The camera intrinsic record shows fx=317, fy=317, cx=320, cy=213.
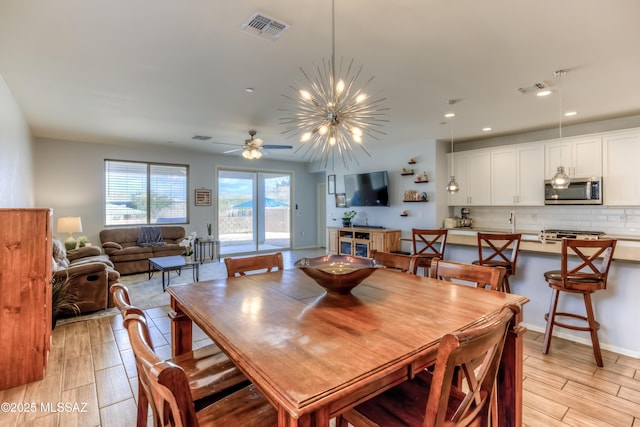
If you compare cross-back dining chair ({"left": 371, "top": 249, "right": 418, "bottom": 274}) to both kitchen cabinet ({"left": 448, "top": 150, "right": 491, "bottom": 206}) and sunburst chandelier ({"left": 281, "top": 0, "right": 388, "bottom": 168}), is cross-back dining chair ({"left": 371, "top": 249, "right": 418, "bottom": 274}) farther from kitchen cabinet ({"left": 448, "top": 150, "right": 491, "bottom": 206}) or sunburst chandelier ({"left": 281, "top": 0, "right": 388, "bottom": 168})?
kitchen cabinet ({"left": 448, "top": 150, "right": 491, "bottom": 206})

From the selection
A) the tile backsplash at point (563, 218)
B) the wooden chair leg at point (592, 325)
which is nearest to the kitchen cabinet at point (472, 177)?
the tile backsplash at point (563, 218)

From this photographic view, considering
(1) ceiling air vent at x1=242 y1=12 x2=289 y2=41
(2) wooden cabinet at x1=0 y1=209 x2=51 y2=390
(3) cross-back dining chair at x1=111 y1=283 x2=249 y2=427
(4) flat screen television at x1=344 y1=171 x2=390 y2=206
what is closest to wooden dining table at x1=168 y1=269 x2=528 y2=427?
(3) cross-back dining chair at x1=111 y1=283 x2=249 y2=427

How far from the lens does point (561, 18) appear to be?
2.21m

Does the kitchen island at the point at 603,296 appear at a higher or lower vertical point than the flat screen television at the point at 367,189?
lower

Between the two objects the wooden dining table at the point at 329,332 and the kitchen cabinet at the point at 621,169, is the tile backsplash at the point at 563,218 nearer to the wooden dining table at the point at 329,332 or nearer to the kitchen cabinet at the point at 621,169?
the kitchen cabinet at the point at 621,169

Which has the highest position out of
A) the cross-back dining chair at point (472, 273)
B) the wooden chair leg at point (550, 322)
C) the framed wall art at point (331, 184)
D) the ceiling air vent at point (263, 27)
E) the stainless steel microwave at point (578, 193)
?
the ceiling air vent at point (263, 27)

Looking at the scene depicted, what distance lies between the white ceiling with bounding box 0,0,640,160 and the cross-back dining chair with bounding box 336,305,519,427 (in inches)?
80.0

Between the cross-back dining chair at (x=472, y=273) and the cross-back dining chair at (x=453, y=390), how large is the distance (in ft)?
2.47

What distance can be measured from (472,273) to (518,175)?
4.21m

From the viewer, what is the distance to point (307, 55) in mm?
2768

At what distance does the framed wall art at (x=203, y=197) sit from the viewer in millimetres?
7732

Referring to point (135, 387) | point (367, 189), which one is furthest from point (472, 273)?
point (367, 189)

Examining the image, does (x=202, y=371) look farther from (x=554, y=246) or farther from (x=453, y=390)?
(x=554, y=246)

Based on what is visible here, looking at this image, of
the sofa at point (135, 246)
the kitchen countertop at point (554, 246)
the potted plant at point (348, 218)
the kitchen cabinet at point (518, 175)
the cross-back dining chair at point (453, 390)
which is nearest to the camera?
the cross-back dining chair at point (453, 390)
